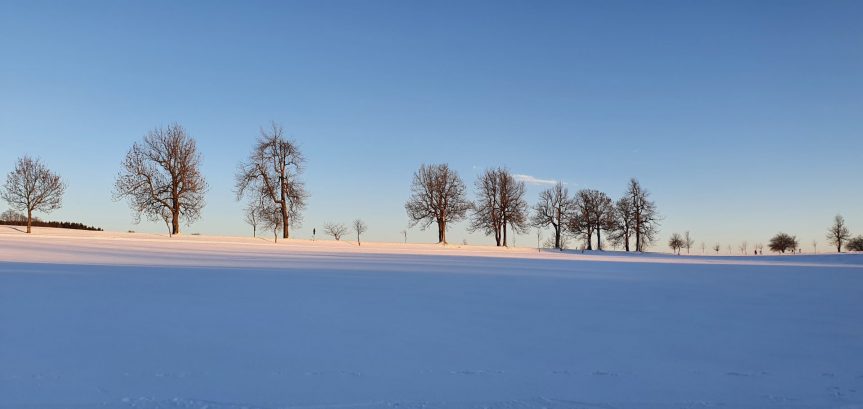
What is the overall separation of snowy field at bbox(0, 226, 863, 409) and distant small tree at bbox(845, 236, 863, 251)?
69.1 metres

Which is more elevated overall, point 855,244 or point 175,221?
point 175,221

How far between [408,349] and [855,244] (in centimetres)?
8041

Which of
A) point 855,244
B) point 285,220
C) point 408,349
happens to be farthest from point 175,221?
point 855,244

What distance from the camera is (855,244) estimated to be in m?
64.1

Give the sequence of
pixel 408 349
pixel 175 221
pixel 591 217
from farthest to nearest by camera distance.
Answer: pixel 591 217 → pixel 175 221 → pixel 408 349

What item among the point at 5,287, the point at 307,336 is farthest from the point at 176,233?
the point at 307,336

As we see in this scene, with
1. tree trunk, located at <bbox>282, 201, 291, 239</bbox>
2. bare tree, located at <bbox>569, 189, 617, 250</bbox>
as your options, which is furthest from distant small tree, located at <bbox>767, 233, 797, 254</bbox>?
tree trunk, located at <bbox>282, 201, 291, 239</bbox>

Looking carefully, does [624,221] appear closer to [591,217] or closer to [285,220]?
[591,217]

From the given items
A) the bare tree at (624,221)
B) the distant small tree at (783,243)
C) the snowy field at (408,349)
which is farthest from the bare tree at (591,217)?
the snowy field at (408,349)

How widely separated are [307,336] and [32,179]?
47.4 metres

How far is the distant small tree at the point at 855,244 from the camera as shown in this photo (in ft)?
205

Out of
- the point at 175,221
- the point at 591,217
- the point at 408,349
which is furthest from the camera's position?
the point at 591,217

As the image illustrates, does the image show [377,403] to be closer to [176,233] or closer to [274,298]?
[274,298]

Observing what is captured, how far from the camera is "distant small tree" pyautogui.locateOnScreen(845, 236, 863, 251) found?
2454 inches
